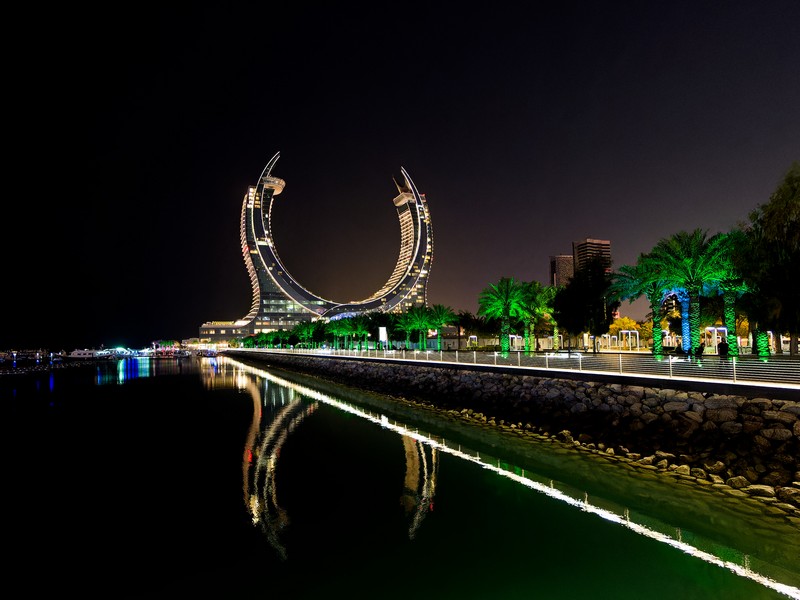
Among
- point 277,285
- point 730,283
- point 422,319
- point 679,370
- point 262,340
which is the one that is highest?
point 277,285

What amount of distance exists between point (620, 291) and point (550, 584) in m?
27.2

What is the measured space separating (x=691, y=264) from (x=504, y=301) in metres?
16.3

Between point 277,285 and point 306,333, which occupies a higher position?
point 277,285

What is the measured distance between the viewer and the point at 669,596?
24.5ft

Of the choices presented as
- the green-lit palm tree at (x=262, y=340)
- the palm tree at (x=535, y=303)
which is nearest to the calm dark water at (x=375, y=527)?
the palm tree at (x=535, y=303)

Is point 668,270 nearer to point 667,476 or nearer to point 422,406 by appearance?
point 422,406

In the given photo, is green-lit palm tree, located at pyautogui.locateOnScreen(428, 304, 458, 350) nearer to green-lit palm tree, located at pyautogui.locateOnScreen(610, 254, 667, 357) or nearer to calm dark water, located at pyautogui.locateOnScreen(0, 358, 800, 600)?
green-lit palm tree, located at pyautogui.locateOnScreen(610, 254, 667, 357)

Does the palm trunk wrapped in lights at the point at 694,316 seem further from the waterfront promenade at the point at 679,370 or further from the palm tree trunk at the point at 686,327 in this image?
the waterfront promenade at the point at 679,370

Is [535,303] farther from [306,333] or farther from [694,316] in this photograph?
[306,333]

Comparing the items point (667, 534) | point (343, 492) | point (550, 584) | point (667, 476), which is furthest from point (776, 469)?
point (343, 492)

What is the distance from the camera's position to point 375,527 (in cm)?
1034

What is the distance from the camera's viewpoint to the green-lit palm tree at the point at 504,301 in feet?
129

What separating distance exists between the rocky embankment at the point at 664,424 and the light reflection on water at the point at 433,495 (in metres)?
2.31

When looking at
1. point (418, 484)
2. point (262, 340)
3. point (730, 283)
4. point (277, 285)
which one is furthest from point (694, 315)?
point (277, 285)
